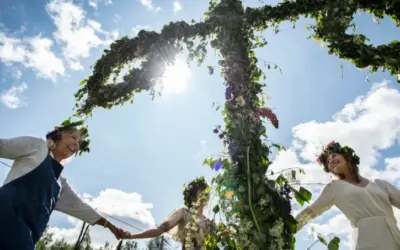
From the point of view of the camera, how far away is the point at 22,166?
2232 mm

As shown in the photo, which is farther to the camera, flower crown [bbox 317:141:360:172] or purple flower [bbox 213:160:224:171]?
flower crown [bbox 317:141:360:172]

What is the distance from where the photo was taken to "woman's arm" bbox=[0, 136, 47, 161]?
224 cm

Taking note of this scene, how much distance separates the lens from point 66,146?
274cm

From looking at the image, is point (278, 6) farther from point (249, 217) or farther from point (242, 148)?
point (249, 217)

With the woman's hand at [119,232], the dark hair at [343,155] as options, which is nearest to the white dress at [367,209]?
the dark hair at [343,155]

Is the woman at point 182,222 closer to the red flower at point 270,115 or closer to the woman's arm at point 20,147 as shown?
the red flower at point 270,115

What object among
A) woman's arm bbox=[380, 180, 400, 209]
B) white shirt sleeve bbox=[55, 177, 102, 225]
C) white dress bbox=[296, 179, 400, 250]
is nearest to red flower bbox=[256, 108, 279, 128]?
white dress bbox=[296, 179, 400, 250]

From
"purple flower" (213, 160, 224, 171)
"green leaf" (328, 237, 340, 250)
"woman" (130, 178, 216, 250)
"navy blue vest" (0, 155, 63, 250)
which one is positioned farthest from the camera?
"woman" (130, 178, 216, 250)

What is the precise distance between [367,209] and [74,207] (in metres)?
2.71

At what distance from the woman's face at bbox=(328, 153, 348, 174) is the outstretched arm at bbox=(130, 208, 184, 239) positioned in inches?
64.2

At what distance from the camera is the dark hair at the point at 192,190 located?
367 centimetres

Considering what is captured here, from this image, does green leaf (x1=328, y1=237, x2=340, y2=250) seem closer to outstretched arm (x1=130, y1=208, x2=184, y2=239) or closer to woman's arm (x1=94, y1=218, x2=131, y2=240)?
outstretched arm (x1=130, y1=208, x2=184, y2=239)

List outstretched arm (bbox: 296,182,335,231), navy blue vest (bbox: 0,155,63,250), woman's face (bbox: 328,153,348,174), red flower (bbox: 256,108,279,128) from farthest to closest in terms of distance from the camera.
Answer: woman's face (bbox: 328,153,348,174) → outstretched arm (bbox: 296,182,335,231) → red flower (bbox: 256,108,279,128) → navy blue vest (bbox: 0,155,63,250)

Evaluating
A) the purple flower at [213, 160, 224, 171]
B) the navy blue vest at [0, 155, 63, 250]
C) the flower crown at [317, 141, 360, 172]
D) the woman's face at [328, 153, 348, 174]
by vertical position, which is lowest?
the navy blue vest at [0, 155, 63, 250]
